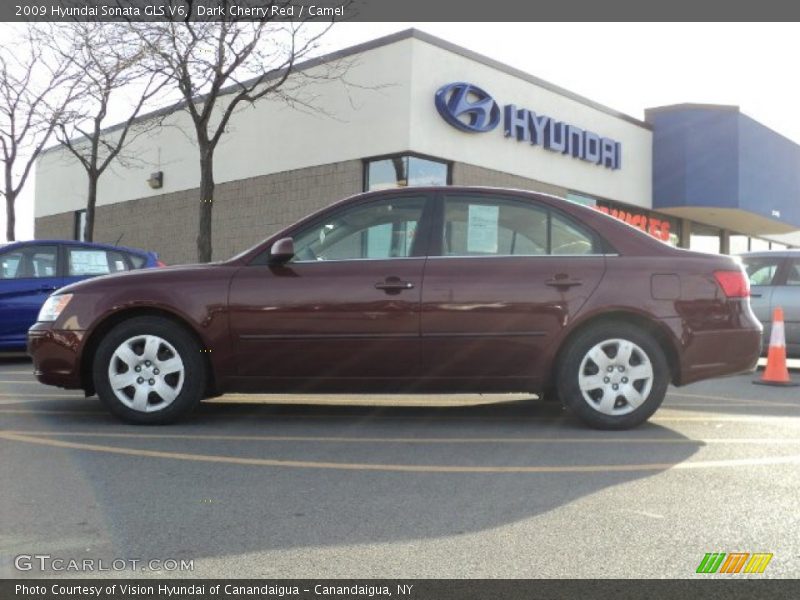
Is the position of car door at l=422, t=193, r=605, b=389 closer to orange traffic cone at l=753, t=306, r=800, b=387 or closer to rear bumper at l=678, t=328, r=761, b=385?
rear bumper at l=678, t=328, r=761, b=385

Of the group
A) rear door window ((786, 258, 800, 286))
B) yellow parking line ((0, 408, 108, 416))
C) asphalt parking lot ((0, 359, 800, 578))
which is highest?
rear door window ((786, 258, 800, 286))

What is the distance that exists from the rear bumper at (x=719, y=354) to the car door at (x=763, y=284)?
479 centimetres

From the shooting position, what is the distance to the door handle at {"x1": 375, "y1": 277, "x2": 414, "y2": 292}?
5.25 meters

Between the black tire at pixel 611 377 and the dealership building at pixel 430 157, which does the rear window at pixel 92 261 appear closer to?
the black tire at pixel 611 377

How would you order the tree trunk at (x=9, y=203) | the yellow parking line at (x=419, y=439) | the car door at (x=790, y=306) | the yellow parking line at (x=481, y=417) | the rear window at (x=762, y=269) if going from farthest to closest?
the tree trunk at (x=9, y=203) → the rear window at (x=762, y=269) → the car door at (x=790, y=306) → the yellow parking line at (x=481, y=417) → the yellow parking line at (x=419, y=439)

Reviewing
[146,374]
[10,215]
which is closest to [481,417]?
[146,374]

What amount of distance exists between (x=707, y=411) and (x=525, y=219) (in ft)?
7.36

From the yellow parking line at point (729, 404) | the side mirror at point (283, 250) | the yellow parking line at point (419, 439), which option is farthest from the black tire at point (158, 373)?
the yellow parking line at point (729, 404)

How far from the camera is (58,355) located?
5496 mm

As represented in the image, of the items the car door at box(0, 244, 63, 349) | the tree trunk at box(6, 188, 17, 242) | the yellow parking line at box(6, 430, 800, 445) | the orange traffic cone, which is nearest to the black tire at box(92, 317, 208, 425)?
the yellow parking line at box(6, 430, 800, 445)

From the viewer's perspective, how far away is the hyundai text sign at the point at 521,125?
17172 mm

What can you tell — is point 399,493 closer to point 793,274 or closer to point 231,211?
point 793,274

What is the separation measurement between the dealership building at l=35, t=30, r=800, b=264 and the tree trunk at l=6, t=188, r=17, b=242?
380cm

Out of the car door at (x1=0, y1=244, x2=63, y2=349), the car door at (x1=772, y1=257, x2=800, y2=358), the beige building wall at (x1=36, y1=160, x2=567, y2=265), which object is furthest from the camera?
the beige building wall at (x1=36, y1=160, x2=567, y2=265)
